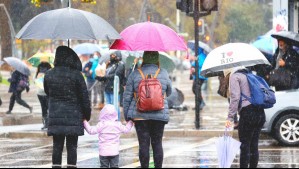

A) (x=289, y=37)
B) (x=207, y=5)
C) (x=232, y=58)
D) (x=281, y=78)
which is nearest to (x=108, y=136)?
(x=232, y=58)

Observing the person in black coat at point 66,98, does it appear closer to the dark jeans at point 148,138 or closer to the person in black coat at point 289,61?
the dark jeans at point 148,138

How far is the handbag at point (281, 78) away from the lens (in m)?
18.1

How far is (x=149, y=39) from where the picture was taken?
41.1 feet

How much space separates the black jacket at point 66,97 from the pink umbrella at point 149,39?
2.91ft

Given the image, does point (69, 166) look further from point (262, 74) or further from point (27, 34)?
point (262, 74)

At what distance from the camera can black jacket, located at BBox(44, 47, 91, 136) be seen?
11812mm

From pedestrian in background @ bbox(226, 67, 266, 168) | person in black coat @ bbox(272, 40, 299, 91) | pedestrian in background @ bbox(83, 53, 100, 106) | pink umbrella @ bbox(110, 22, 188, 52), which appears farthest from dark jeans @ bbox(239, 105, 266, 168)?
pedestrian in background @ bbox(83, 53, 100, 106)

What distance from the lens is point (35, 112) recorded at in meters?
27.5

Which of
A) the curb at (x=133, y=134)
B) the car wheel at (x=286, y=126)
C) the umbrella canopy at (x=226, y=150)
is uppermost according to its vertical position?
the umbrella canopy at (x=226, y=150)

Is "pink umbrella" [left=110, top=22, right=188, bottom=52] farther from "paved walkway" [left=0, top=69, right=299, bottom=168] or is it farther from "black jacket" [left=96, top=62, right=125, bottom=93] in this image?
"black jacket" [left=96, top=62, right=125, bottom=93]

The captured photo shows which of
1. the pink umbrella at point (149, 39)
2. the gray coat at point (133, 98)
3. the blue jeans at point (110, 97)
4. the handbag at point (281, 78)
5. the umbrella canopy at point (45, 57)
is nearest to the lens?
the gray coat at point (133, 98)

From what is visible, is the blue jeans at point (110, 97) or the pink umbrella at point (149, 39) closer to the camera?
the pink umbrella at point (149, 39)

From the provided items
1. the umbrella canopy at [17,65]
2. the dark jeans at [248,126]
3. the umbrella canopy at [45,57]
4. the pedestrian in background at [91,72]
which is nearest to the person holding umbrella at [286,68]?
the umbrella canopy at [45,57]

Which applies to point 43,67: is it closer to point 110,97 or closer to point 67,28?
point 110,97
